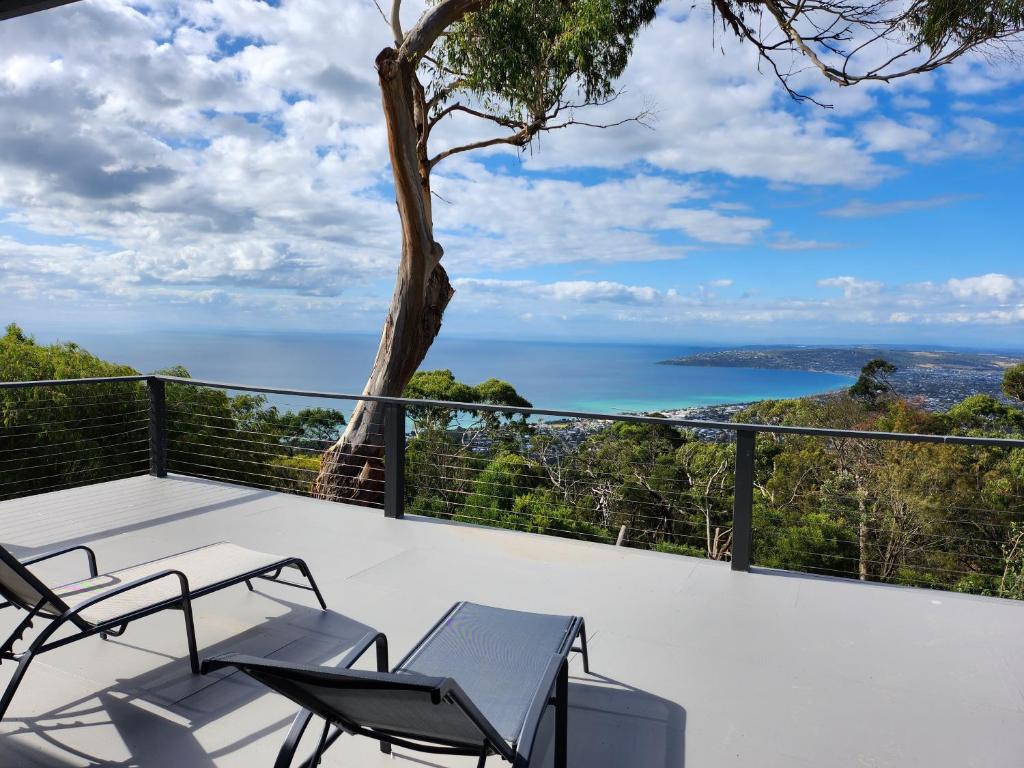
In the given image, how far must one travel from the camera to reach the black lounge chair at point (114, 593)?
2.34 meters

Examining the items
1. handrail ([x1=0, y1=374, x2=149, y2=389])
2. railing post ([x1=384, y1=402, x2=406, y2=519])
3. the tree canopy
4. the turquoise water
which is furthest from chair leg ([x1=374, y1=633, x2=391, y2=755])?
the tree canopy

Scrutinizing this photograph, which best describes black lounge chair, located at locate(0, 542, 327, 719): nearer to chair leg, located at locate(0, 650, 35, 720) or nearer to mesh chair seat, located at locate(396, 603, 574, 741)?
chair leg, located at locate(0, 650, 35, 720)

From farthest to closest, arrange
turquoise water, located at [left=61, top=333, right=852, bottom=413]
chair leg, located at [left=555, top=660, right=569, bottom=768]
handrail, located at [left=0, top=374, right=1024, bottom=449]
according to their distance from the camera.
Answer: turquoise water, located at [left=61, top=333, right=852, bottom=413]
handrail, located at [left=0, top=374, right=1024, bottom=449]
chair leg, located at [left=555, top=660, right=569, bottom=768]

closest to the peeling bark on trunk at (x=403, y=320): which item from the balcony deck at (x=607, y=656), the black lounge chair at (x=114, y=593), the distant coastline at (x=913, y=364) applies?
the balcony deck at (x=607, y=656)

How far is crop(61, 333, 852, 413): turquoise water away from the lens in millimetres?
26000

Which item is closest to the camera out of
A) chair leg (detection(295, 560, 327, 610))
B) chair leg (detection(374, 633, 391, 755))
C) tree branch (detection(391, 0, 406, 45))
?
chair leg (detection(374, 633, 391, 755))

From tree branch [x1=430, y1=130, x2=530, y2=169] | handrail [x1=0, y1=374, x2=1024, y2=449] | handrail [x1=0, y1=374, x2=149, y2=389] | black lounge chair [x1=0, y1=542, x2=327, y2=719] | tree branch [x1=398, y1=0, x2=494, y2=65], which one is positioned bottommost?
black lounge chair [x1=0, y1=542, x2=327, y2=719]

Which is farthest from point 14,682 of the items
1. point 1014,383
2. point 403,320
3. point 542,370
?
point 542,370

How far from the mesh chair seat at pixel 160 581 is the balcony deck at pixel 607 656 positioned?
1.00 ft

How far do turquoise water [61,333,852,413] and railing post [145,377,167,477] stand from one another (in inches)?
478

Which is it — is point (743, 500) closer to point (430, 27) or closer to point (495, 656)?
point (495, 656)

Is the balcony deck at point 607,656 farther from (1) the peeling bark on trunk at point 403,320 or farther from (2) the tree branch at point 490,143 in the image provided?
Result: (2) the tree branch at point 490,143

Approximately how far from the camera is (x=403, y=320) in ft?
32.6

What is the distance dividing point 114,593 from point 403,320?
7615 mm
